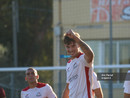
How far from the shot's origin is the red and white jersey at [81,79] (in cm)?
399

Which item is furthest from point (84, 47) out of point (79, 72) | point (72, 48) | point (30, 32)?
point (30, 32)

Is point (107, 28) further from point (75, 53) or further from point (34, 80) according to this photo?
point (75, 53)

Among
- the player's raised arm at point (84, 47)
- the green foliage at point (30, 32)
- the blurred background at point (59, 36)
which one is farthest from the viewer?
the green foliage at point (30, 32)

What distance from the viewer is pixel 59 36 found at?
1370cm

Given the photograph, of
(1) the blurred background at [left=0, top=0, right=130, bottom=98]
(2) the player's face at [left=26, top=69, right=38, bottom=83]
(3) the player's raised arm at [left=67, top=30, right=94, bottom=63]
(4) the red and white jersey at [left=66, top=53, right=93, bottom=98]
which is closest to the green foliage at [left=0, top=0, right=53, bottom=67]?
(1) the blurred background at [left=0, top=0, right=130, bottom=98]

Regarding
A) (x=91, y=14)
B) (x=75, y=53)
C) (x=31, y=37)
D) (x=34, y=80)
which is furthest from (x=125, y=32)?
(x=31, y=37)

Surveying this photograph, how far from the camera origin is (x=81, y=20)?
13812 mm

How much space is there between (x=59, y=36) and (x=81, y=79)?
974 cm

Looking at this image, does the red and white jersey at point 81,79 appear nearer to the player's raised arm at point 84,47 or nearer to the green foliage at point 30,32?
the player's raised arm at point 84,47

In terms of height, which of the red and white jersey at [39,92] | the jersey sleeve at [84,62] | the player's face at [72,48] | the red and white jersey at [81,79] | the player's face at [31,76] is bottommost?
the red and white jersey at [39,92]

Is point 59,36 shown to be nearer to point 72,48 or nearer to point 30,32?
point 30,32

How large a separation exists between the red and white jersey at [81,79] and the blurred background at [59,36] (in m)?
2.31

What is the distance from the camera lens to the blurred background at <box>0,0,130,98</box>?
6895 mm

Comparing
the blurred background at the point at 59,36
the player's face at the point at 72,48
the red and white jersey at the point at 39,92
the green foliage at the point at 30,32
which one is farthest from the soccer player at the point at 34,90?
the green foliage at the point at 30,32
